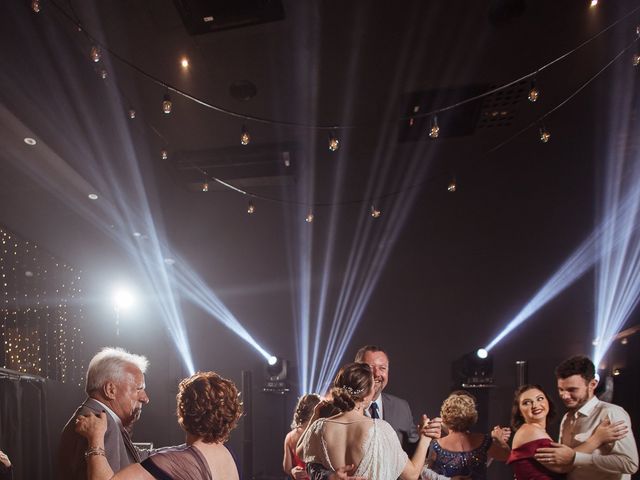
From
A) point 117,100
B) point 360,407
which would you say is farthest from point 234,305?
point 360,407

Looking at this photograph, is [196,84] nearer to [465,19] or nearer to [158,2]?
[158,2]

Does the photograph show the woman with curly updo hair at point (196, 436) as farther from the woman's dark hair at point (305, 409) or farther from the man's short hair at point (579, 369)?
the man's short hair at point (579, 369)

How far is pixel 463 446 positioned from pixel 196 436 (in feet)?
6.57

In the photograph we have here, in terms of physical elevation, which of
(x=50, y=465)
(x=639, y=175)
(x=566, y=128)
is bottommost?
(x=50, y=465)

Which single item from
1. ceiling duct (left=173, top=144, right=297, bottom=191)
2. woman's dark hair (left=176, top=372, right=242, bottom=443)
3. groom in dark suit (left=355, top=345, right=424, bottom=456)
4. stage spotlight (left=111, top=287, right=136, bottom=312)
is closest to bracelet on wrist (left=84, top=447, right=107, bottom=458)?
woman's dark hair (left=176, top=372, right=242, bottom=443)

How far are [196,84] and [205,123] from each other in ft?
2.34

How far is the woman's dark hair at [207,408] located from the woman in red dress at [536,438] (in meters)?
1.56

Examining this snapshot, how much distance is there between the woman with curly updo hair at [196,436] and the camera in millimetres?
1868

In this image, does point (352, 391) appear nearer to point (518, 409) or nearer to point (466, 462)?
point (518, 409)

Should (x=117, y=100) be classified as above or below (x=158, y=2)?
below

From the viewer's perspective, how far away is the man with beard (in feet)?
8.58

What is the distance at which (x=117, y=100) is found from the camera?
532cm

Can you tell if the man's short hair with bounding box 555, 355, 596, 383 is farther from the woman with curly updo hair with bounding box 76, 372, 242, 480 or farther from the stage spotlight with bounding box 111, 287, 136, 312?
the stage spotlight with bounding box 111, 287, 136, 312

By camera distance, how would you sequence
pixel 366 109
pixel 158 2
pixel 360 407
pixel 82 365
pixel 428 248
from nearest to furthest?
pixel 360 407 → pixel 158 2 → pixel 366 109 → pixel 82 365 → pixel 428 248
